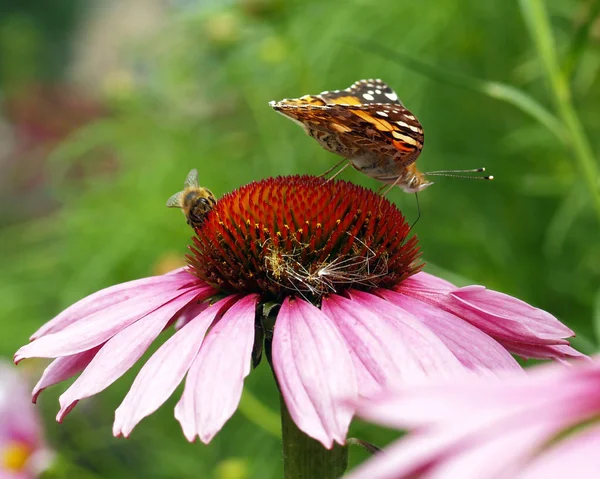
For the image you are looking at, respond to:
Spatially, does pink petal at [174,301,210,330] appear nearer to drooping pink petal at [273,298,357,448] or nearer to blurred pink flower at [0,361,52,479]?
drooping pink petal at [273,298,357,448]

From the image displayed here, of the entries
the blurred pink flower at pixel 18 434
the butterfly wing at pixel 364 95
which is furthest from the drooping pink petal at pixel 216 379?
the blurred pink flower at pixel 18 434

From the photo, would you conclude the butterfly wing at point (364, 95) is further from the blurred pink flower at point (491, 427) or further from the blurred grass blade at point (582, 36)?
the blurred pink flower at point (491, 427)

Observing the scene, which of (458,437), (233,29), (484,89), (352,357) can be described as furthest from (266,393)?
(458,437)

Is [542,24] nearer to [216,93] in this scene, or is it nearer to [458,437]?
[458,437]

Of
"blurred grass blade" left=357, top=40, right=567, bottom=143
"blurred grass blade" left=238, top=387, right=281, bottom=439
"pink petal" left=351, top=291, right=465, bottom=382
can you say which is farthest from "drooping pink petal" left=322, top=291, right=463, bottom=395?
"blurred grass blade" left=238, top=387, right=281, bottom=439

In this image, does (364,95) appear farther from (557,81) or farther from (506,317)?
(506,317)

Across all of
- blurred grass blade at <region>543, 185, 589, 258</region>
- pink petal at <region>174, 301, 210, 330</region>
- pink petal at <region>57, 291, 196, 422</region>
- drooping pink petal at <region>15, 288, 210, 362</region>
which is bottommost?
blurred grass blade at <region>543, 185, 589, 258</region>

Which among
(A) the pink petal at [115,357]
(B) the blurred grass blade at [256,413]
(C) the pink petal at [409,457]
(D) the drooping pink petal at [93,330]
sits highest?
(C) the pink petal at [409,457]
